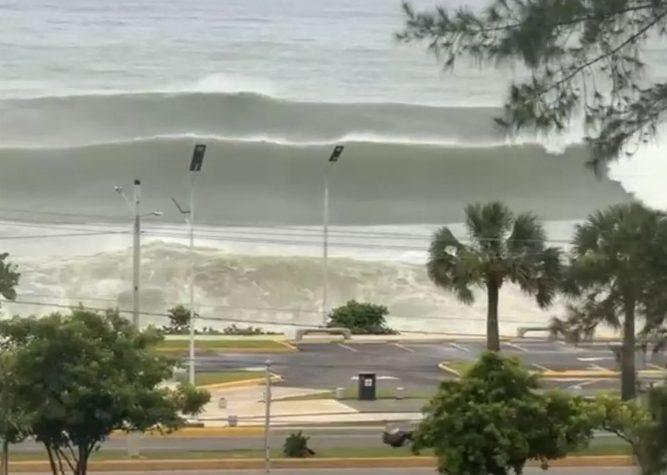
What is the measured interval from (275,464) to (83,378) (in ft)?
16.9

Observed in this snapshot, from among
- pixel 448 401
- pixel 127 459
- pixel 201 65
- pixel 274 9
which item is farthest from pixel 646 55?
pixel 274 9

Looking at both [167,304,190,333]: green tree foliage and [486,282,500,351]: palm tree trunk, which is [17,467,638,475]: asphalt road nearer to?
[486,282,500,351]: palm tree trunk

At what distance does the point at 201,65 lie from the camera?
8056cm

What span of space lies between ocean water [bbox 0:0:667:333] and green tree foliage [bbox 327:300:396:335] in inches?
72.7

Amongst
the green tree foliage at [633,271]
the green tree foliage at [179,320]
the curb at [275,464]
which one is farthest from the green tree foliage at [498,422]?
the green tree foliage at [179,320]

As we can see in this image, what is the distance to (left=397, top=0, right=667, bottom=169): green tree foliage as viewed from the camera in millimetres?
7980

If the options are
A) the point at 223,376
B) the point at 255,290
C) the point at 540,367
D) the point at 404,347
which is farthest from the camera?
the point at 255,290

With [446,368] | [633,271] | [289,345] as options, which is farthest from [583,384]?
[633,271]

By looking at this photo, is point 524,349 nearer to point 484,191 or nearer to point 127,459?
Answer: point 127,459

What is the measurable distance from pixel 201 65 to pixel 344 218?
30996 millimetres

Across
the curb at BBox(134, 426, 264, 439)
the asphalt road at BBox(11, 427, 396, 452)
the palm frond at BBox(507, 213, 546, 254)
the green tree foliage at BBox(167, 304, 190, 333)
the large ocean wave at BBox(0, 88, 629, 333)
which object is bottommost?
the asphalt road at BBox(11, 427, 396, 452)

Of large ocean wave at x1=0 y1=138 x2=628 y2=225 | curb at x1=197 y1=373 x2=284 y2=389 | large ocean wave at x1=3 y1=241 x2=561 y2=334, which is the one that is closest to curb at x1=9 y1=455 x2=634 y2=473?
curb at x1=197 y1=373 x2=284 y2=389

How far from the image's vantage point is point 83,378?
1314 cm

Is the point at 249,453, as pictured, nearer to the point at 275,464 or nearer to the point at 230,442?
the point at 275,464
